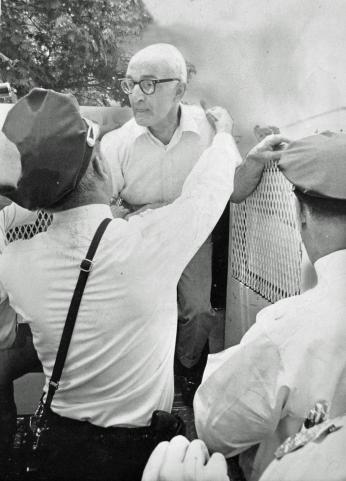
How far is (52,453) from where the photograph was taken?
1.23 meters

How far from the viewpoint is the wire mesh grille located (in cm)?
144

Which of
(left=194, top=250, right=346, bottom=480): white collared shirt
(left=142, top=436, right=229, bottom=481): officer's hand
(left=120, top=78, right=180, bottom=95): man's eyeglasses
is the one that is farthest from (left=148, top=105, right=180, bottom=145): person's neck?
(left=142, top=436, right=229, bottom=481): officer's hand

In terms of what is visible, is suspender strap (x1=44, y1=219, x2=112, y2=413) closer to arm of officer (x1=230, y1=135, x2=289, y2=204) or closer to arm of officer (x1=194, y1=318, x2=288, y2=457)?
arm of officer (x1=194, y1=318, x2=288, y2=457)

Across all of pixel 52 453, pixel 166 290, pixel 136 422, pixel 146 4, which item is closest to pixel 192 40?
pixel 146 4

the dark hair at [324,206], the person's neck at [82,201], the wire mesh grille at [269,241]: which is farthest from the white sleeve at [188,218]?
the dark hair at [324,206]

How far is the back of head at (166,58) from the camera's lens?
1382 millimetres

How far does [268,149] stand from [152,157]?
402 millimetres

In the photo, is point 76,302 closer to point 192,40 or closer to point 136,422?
point 136,422

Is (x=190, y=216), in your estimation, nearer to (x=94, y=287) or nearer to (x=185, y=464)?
(x=94, y=287)

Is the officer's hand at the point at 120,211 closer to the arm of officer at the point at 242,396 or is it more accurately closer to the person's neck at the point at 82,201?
the person's neck at the point at 82,201

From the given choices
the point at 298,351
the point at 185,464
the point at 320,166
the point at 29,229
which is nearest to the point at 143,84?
the point at 29,229

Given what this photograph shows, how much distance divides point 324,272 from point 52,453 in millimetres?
806

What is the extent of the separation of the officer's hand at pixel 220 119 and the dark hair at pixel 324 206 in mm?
555

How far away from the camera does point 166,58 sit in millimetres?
1424
